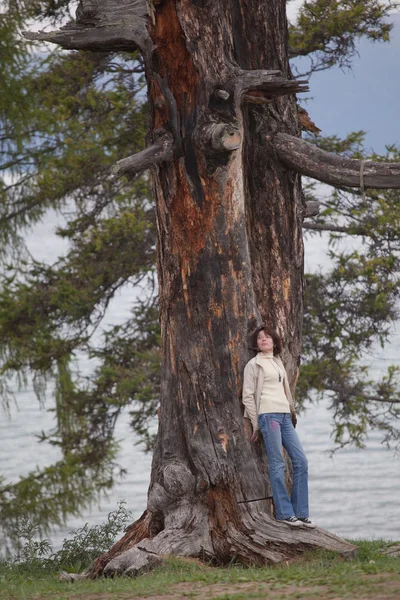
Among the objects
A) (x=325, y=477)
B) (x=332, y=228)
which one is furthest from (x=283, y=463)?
(x=325, y=477)

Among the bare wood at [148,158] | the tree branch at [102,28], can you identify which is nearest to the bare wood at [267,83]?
the bare wood at [148,158]

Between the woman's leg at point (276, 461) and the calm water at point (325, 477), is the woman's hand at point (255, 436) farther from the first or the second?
the calm water at point (325, 477)

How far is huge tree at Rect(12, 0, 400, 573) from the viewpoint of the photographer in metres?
9.46

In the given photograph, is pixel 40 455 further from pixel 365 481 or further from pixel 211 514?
pixel 211 514

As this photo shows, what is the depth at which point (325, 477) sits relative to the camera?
43969 mm

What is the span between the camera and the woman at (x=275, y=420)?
9.33 metres

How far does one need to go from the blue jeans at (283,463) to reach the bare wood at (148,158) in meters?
2.58

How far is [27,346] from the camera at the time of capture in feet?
56.3

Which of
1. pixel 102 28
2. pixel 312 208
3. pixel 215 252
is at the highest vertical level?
pixel 102 28

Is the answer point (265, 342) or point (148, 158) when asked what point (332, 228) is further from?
point (148, 158)

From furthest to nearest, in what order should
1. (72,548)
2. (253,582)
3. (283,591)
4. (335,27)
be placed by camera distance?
(335,27), (72,548), (253,582), (283,591)

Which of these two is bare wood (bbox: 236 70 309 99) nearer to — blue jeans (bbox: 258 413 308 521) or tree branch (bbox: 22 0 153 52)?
tree branch (bbox: 22 0 153 52)

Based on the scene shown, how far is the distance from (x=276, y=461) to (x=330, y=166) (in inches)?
115

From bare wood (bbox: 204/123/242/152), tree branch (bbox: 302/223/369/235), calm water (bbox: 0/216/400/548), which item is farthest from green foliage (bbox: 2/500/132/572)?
calm water (bbox: 0/216/400/548)
